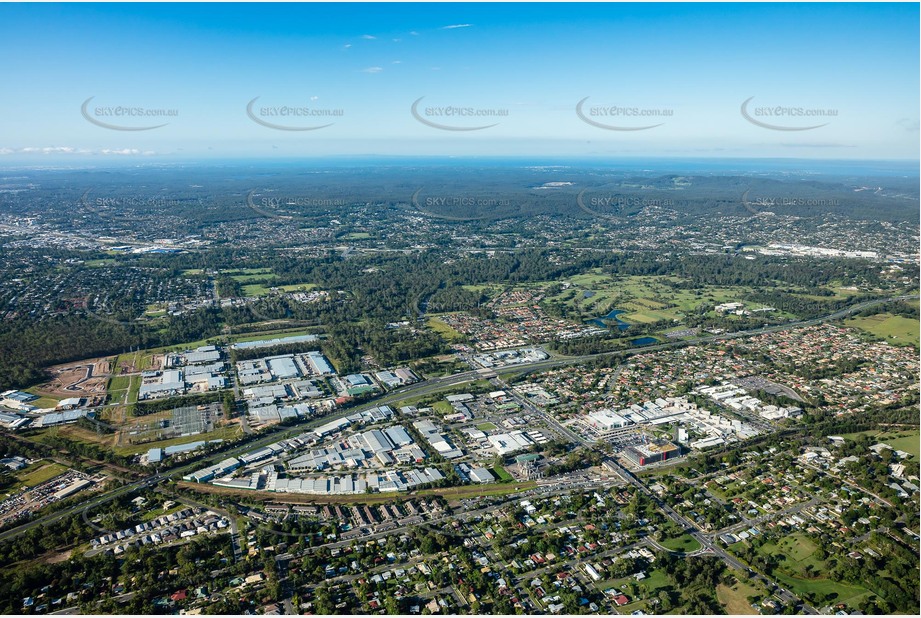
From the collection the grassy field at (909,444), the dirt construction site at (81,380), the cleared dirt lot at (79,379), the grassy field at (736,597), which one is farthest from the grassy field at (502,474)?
the cleared dirt lot at (79,379)

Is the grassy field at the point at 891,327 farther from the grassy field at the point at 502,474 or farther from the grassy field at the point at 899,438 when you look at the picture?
the grassy field at the point at 502,474

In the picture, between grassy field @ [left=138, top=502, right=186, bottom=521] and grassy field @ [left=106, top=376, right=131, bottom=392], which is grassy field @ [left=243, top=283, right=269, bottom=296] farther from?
grassy field @ [left=138, top=502, right=186, bottom=521]

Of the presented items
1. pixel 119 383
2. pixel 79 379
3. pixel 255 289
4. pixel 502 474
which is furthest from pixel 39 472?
pixel 255 289

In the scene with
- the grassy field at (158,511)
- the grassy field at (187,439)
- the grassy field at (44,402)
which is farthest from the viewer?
the grassy field at (44,402)

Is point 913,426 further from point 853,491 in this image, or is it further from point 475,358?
point 475,358

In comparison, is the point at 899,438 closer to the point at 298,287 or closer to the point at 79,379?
the point at 79,379

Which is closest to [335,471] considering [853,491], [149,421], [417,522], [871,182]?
[417,522]
